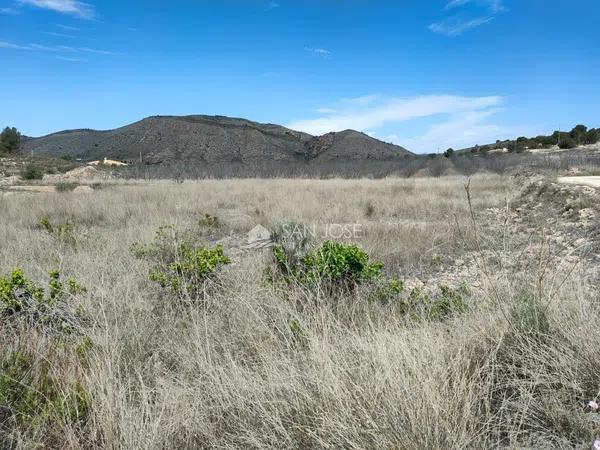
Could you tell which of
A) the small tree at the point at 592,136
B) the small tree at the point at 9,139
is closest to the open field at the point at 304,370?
the small tree at the point at 592,136

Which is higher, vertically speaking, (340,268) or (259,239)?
(340,268)

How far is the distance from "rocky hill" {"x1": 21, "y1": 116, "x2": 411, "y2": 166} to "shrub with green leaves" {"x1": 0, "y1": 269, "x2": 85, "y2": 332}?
49.8 m

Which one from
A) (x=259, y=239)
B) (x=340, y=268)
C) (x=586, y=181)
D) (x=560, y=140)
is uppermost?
(x=560, y=140)

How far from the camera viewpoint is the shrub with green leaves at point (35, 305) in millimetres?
3475

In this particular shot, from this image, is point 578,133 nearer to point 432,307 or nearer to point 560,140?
point 560,140

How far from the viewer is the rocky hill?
2269 inches

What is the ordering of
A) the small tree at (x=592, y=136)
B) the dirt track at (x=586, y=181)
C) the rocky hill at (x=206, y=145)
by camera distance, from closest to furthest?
the dirt track at (x=586, y=181) → the small tree at (x=592, y=136) → the rocky hill at (x=206, y=145)

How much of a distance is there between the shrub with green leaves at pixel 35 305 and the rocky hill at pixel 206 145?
4985 centimetres

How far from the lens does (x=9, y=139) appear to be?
56344 mm

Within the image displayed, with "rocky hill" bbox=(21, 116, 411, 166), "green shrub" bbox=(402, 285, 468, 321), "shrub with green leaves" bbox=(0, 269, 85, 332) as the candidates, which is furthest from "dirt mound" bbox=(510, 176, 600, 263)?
"rocky hill" bbox=(21, 116, 411, 166)

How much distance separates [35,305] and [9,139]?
64437mm

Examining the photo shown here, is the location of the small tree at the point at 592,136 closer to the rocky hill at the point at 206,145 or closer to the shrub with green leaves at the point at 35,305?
the rocky hill at the point at 206,145

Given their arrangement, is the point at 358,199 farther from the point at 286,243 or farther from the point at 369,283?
the point at 369,283

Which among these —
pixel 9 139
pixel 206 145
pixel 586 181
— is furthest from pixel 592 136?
pixel 9 139
